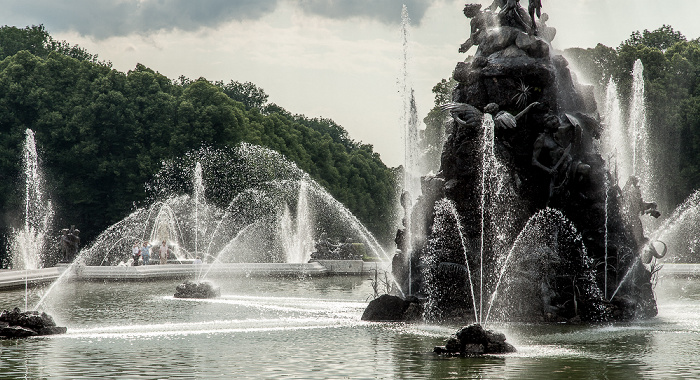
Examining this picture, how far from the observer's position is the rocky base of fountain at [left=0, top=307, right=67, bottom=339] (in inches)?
747

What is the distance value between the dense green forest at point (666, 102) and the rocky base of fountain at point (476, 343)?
3997cm

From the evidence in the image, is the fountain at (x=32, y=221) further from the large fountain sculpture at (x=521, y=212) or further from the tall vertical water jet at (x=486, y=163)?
the tall vertical water jet at (x=486, y=163)

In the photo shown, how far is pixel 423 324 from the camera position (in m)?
21.8

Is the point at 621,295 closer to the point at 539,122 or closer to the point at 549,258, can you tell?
the point at 549,258

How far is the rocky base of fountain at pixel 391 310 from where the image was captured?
73.0 feet

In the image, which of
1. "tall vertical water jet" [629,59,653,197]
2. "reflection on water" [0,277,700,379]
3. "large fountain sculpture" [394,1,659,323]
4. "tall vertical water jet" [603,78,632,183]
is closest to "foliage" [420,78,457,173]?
"tall vertical water jet" [629,59,653,197]

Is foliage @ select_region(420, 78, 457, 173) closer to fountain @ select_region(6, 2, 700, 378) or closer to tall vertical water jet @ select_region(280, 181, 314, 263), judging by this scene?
tall vertical water jet @ select_region(280, 181, 314, 263)

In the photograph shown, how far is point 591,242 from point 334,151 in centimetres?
6229

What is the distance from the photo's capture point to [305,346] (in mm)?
17531

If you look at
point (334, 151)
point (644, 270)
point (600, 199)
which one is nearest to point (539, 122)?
point (600, 199)

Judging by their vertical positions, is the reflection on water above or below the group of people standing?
below

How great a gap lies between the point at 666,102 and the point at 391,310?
37.6 m

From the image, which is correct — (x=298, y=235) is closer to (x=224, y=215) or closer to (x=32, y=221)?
(x=224, y=215)

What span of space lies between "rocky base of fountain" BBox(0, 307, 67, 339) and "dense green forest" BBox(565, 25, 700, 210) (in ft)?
133
